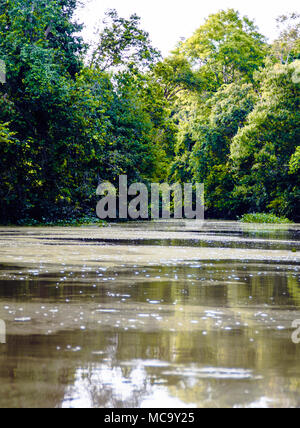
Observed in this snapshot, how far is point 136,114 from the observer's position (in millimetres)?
58844

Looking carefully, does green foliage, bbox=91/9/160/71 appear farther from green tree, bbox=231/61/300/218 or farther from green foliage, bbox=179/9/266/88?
green foliage, bbox=179/9/266/88

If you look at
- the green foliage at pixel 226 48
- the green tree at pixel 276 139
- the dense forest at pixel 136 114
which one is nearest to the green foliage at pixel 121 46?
the dense forest at pixel 136 114

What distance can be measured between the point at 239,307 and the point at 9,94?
3014 centimetres

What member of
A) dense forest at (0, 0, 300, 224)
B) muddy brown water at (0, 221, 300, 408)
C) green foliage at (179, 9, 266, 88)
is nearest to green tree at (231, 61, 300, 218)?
dense forest at (0, 0, 300, 224)

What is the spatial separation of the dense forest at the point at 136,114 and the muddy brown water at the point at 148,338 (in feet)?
73.3

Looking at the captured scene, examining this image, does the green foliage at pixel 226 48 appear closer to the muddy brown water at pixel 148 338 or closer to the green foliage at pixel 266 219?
the green foliage at pixel 266 219

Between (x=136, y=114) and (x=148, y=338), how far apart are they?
5351 centimetres

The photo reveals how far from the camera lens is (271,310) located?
7.93m

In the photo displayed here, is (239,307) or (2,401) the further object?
(239,307)

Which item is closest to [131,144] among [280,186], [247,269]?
[280,186]

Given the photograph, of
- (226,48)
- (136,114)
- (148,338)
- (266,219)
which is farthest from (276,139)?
(148,338)

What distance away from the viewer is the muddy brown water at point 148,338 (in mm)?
4242

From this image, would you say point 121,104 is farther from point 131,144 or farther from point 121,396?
point 121,396

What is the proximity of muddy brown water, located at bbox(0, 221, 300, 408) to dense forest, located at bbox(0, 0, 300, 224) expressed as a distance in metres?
22.3
